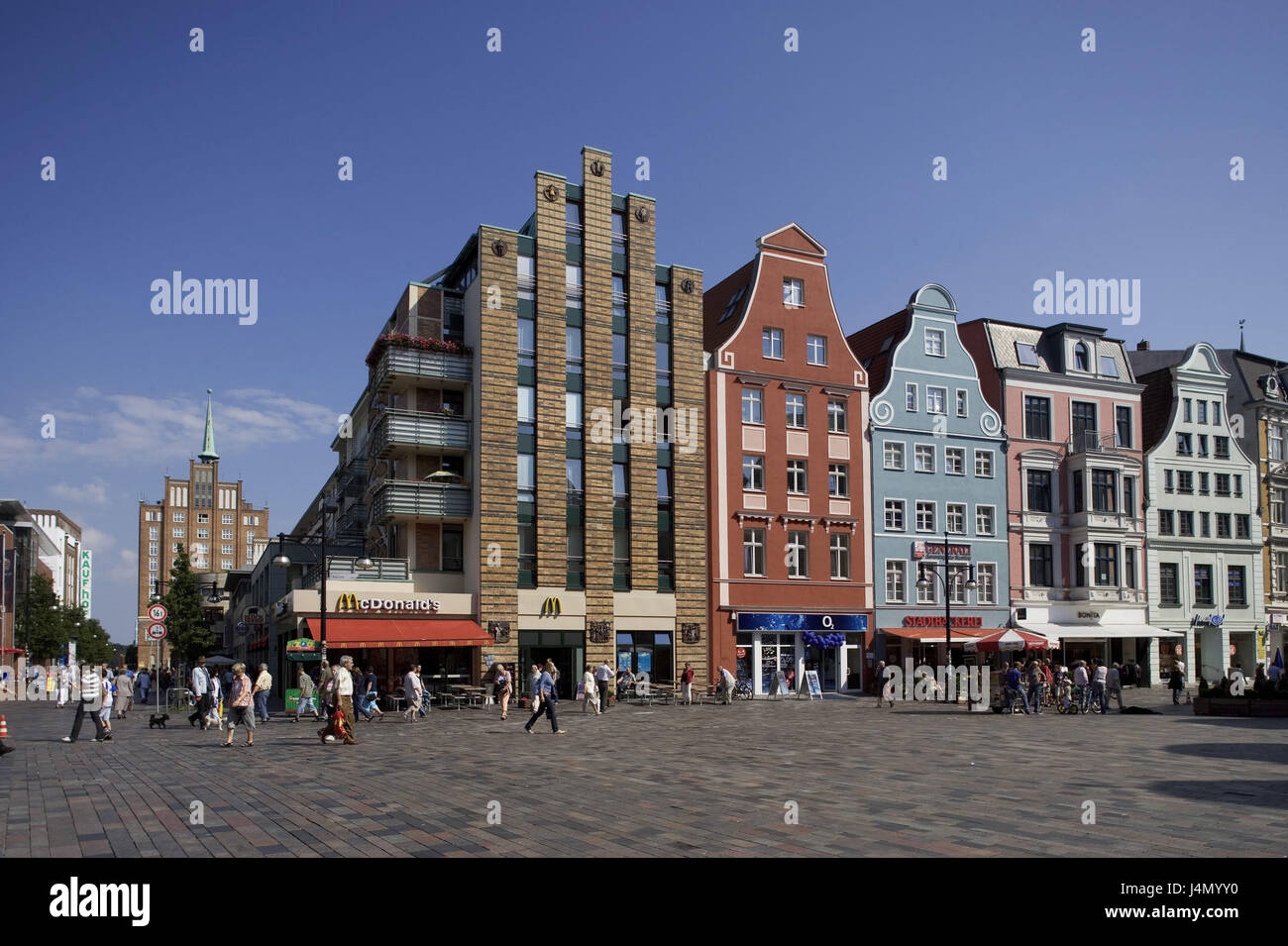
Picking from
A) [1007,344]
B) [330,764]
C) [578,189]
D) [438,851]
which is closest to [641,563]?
[578,189]

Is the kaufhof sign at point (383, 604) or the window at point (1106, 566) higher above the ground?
the window at point (1106, 566)

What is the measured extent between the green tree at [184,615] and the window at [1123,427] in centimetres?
6057

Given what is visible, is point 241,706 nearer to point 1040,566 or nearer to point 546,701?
point 546,701

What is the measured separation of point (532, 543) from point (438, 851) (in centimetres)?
3350

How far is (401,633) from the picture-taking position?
129 feet

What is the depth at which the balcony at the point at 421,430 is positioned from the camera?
41.9m

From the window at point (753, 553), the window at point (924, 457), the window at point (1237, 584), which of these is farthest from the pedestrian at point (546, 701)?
the window at point (1237, 584)

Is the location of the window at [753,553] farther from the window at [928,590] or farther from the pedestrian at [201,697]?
the pedestrian at [201,697]

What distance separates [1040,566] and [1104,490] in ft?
16.8

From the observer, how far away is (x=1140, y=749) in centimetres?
2042

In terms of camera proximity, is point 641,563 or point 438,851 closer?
point 438,851

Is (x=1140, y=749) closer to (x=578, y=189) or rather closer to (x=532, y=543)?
(x=532, y=543)
